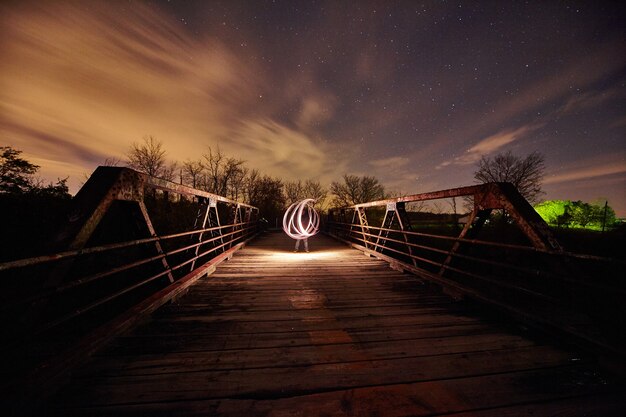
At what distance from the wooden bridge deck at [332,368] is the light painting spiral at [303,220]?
17.9ft

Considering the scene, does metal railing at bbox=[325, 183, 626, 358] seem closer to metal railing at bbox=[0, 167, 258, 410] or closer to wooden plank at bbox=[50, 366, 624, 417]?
wooden plank at bbox=[50, 366, 624, 417]

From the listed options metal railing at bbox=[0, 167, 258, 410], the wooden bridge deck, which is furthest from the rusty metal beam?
metal railing at bbox=[0, 167, 258, 410]

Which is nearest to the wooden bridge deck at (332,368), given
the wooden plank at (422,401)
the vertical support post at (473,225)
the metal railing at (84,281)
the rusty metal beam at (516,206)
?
the wooden plank at (422,401)

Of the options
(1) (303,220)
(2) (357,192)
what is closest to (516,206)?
(1) (303,220)

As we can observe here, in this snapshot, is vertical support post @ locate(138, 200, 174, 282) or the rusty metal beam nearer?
the rusty metal beam

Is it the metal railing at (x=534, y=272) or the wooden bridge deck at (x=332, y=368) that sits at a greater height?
the metal railing at (x=534, y=272)

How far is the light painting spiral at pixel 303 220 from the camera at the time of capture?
30.1ft

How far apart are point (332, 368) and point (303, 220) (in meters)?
7.67

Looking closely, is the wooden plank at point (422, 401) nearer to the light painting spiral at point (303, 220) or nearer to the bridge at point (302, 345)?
the bridge at point (302, 345)

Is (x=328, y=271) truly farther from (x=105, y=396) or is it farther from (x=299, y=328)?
(x=105, y=396)

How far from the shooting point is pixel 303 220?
389 inches

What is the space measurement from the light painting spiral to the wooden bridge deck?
5463mm

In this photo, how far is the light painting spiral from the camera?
9172 millimetres

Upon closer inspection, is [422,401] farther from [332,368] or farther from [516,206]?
[516,206]
